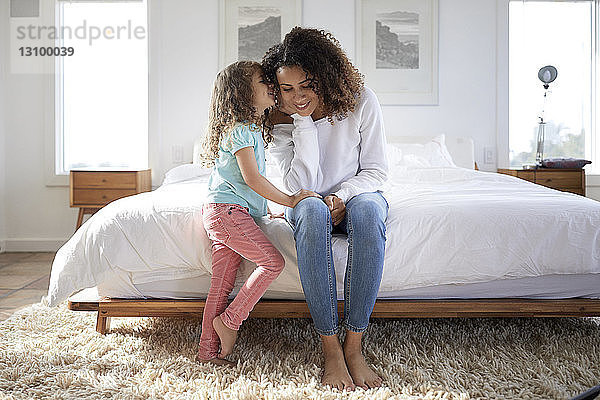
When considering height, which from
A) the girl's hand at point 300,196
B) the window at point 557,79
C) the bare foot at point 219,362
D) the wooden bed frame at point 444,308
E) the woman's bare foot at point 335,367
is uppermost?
the window at point 557,79

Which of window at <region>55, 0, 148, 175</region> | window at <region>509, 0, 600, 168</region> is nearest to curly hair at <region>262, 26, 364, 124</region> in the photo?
window at <region>55, 0, 148, 175</region>

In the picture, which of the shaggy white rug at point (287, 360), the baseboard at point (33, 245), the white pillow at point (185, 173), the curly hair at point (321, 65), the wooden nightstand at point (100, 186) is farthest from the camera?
the baseboard at point (33, 245)

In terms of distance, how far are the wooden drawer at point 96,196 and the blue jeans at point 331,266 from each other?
2.40 metres

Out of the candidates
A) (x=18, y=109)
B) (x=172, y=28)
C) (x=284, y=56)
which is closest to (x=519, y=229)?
(x=284, y=56)

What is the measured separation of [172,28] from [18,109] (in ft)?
4.06

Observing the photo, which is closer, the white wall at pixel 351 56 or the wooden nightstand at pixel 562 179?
the wooden nightstand at pixel 562 179

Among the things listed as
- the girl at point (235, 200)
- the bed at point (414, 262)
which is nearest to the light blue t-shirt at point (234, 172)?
the girl at point (235, 200)

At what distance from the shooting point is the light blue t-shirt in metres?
1.82

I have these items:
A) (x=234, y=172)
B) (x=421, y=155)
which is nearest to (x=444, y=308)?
(x=234, y=172)

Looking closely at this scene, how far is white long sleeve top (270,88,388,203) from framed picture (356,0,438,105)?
7.27ft

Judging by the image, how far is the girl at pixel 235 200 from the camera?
1790 millimetres

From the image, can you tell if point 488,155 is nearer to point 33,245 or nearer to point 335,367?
point 335,367

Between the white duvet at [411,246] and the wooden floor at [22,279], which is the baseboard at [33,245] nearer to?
the wooden floor at [22,279]

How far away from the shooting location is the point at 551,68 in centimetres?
411
